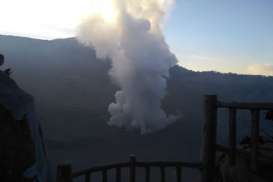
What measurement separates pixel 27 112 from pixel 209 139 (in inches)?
125

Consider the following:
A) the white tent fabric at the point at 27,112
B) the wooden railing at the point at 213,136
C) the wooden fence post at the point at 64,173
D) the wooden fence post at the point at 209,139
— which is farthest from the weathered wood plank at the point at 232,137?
the white tent fabric at the point at 27,112

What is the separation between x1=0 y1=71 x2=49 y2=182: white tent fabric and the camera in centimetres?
657

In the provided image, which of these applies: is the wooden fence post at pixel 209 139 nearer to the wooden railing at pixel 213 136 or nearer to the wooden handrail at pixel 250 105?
the wooden railing at pixel 213 136

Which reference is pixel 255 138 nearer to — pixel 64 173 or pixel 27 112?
pixel 64 173

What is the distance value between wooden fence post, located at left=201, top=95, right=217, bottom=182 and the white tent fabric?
270 centimetres

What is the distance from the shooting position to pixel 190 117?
36969 millimetres

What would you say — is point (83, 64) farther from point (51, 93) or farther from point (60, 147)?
point (60, 147)

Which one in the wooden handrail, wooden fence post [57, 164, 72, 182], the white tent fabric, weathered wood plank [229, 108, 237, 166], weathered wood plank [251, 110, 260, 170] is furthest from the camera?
the white tent fabric

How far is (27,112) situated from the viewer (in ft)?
22.6

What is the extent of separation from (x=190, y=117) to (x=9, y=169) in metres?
31.4

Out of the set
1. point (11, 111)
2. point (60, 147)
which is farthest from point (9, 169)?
point (60, 147)

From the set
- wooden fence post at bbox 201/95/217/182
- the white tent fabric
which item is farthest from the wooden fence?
the white tent fabric

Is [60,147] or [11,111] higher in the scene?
[11,111]

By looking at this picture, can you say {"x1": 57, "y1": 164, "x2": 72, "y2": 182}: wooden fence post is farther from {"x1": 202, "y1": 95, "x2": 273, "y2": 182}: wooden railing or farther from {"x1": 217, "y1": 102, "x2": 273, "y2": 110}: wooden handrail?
{"x1": 217, "y1": 102, "x2": 273, "y2": 110}: wooden handrail
